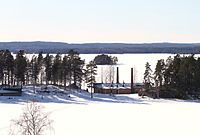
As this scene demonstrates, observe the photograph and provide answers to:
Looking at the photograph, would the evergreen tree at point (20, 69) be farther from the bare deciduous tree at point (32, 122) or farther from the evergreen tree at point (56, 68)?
the bare deciduous tree at point (32, 122)

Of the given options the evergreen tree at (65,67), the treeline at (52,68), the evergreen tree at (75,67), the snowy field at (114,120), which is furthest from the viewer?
the evergreen tree at (65,67)

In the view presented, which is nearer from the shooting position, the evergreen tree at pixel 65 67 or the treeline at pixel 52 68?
the treeline at pixel 52 68

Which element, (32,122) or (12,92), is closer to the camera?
(32,122)

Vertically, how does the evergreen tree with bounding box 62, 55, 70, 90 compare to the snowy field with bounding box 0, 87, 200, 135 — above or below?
above

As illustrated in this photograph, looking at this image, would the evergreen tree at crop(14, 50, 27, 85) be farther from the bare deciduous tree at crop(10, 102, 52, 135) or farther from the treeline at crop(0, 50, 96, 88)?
the bare deciduous tree at crop(10, 102, 52, 135)

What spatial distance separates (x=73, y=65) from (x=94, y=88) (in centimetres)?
562

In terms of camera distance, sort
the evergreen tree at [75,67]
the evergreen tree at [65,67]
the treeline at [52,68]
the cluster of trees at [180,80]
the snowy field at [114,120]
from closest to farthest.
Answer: the snowy field at [114,120]
the cluster of trees at [180,80]
the treeline at [52,68]
the evergreen tree at [75,67]
the evergreen tree at [65,67]

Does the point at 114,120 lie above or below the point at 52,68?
below

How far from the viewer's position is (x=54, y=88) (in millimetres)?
78000

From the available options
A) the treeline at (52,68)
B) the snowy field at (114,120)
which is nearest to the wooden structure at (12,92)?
the snowy field at (114,120)

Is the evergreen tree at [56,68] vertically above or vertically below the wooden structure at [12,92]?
above

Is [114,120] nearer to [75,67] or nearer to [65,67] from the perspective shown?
[75,67]

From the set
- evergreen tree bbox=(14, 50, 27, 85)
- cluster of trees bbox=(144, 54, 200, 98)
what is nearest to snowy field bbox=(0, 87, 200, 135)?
cluster of trees bbox=(144, 54, 200, 98)

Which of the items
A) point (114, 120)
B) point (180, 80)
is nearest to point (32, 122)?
point (114, 120)
